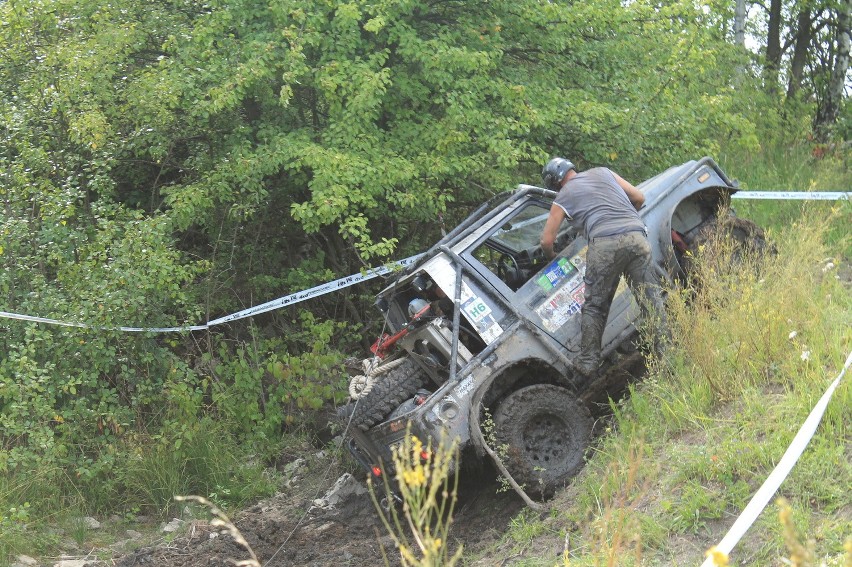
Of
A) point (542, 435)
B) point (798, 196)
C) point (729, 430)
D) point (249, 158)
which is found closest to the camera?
point (729, 430)

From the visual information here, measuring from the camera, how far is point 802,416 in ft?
16.3

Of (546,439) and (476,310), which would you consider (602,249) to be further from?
(546,439)

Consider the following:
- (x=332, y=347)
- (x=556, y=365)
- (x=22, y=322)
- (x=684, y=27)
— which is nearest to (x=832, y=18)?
(x=684, y=27)

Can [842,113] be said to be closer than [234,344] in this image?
No

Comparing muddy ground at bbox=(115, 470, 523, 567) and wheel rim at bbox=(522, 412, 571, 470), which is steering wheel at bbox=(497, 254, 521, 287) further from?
muddy ground at bbox=(115, 470, 523, 567)

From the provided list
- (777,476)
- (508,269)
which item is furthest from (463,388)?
(777,476)

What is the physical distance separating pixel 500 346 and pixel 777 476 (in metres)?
2.58

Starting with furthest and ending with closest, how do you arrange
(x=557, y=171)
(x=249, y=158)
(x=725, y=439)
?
(x=249, y=158)
(x=557, y=171)
(x=725, y=439)

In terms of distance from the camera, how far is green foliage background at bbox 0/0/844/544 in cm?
798

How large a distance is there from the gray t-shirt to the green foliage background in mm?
2185

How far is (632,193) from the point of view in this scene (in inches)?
277

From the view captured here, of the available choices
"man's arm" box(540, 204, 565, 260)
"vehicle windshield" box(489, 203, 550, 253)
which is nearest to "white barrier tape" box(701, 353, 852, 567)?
"man's arm" box(540, 204, 565, 260)

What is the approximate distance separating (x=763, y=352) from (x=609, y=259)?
128cm

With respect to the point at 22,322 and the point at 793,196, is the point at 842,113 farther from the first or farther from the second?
the point at 22,322
